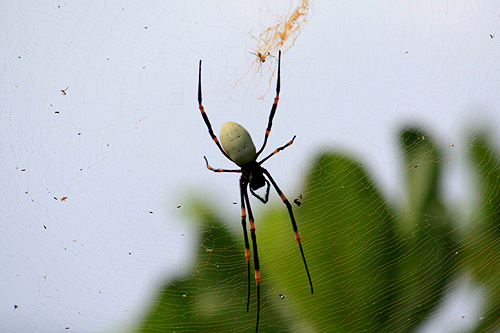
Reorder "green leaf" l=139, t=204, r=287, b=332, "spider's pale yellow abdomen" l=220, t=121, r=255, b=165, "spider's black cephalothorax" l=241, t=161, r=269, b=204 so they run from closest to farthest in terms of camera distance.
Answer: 1. "spider's pale yellow abdomen" l=220, t=121, r=255, b=165
2. "spider's black cephalothorax" l=241, t=161, r=269, b=204
3. "green leaf" l=139, t=204, r=287, b=332

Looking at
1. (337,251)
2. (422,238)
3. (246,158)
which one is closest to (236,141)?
(246,158)

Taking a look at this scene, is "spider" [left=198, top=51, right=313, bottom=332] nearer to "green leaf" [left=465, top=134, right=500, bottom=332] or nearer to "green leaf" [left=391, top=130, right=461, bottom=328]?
"green leaf" [left=391, top=130, right=461, bottom=328]

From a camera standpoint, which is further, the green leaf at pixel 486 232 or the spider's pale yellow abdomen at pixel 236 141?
the green leaf at pixel 486 232

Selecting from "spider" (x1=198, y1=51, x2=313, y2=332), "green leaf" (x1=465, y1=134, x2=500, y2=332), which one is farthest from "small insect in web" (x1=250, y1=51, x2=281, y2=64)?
"green leaf" (x1=465, y1=134, x2=500, y2=332)

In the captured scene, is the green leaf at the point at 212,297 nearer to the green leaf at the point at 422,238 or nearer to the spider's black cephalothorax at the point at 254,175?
the spider's black cephalothorax at the point at 254,175

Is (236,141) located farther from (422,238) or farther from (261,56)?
(422,238)

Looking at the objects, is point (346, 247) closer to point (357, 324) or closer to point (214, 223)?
point (357, 324)


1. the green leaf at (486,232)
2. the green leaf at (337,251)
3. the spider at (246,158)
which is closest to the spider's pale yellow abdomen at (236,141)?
the spider at (246,158)
